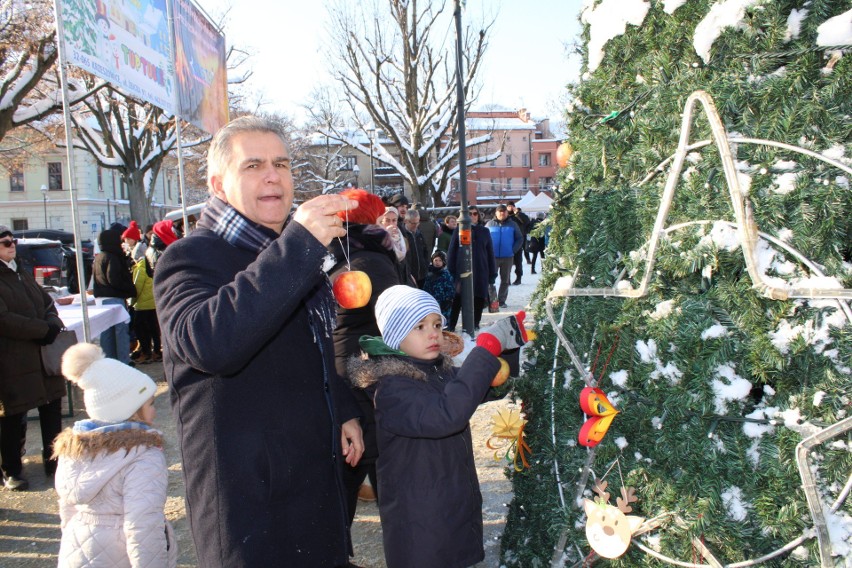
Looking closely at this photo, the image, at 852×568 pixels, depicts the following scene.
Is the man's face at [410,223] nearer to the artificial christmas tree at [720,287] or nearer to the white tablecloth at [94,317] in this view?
the white tablecloth at [94,317]

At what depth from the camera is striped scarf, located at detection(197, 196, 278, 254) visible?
5.74 feet

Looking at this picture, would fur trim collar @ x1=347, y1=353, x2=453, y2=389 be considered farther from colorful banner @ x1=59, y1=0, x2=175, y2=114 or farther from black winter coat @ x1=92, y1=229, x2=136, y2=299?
black winter coat @ x1=92, y1=229, x2=136, y2=299

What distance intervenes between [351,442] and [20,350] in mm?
3064

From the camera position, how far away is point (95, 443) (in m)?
2.30

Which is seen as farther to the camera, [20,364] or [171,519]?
[20,364]

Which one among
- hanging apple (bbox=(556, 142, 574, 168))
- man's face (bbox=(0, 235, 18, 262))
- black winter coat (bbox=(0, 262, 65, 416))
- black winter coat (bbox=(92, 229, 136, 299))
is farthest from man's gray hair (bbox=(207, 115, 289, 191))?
black winter coat (bbox=(92, 229, 136, 299))

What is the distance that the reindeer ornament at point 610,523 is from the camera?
1.82 metres

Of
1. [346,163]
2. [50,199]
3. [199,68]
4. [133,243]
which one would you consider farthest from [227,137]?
[50,199]

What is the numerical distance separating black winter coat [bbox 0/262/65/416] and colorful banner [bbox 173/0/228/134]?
2.41 metres

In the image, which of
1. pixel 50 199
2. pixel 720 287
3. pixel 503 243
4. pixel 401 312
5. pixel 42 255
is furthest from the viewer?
pixel 50 199

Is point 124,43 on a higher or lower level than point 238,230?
higher

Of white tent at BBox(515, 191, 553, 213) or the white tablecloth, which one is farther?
white tent at BBox(515, 191, 553, 213)

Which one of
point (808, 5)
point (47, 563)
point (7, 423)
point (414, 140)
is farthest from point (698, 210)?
point (414, 140)

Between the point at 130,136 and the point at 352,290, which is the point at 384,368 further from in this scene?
the point at 130,136
